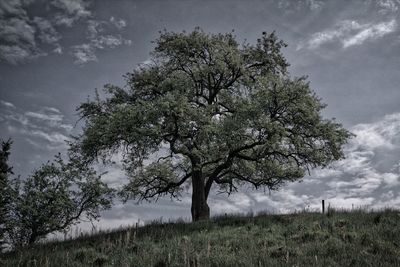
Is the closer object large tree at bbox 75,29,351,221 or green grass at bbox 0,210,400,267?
green grass at bbox 0,210,400,267

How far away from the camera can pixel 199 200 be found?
89.0 ft

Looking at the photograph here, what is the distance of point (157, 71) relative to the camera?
28.8 m

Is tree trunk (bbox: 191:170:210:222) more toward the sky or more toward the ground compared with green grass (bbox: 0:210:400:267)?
more toward the sky

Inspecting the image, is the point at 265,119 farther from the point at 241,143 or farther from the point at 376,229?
the point at 376,229

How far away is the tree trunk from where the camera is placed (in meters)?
26.7

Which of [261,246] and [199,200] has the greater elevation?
[199,200]

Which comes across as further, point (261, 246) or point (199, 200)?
point (199, 200)

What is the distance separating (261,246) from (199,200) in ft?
43.4

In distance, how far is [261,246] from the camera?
46.3 ft

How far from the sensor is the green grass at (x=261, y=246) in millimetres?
11562

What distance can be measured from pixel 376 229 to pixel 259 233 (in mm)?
4957

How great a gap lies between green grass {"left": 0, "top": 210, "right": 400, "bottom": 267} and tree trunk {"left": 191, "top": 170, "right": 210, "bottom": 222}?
4716 millimetres

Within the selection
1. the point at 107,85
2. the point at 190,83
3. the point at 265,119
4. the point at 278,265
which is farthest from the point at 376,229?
the point at 107,85

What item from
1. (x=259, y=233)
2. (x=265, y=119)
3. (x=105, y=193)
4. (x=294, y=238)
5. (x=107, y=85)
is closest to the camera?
(x=294, y=238)
